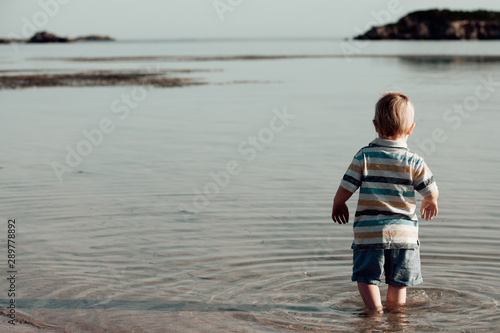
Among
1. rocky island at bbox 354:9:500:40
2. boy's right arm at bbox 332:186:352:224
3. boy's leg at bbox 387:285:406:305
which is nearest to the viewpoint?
boy's right arm at bbox 332:186:352:224

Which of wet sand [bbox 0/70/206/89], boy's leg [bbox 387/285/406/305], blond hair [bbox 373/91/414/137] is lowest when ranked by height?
boy's leg [bbox 387/285/406/305]

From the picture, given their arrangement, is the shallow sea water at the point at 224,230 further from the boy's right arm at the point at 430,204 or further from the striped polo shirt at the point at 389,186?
the boy's right arm at the point at 430,204

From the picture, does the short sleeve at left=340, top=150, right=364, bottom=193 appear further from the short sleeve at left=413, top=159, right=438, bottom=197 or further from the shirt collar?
the short sleeve at left=413, top=159, right=438, bottom=197

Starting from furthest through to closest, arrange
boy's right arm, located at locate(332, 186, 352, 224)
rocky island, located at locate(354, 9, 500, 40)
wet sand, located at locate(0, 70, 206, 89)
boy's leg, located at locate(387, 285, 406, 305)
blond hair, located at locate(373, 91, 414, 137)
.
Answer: rocky island, located at locate(354, 9, 500, 40)
wet sand, located at locate(0, 70, 206, 89)
boy's leg, located at locate(387, 285, 406, 305)
boy's right arm, located at locate(332, 186, 352, 224)
blond hair, located at locate(373, 91, 414, 137)

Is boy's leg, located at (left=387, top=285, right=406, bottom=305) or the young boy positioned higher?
the young boy

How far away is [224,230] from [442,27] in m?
176

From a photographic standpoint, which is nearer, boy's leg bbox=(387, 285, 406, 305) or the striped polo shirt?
the striped polo shirt

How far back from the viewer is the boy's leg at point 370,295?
14.9 feet

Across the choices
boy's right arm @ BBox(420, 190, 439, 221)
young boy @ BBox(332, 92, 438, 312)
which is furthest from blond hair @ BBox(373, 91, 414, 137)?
boy's right arm @ BBox(420, 190, 439, 221)

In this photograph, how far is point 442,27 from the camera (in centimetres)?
17325

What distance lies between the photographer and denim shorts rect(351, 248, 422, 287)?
4453 mm

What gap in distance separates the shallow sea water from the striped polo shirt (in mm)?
559

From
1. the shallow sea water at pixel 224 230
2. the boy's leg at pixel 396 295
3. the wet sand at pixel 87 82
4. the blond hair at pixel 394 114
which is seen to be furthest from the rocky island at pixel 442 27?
the blond hair at pixel 394 114

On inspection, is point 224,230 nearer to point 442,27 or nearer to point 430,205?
point 430,205
